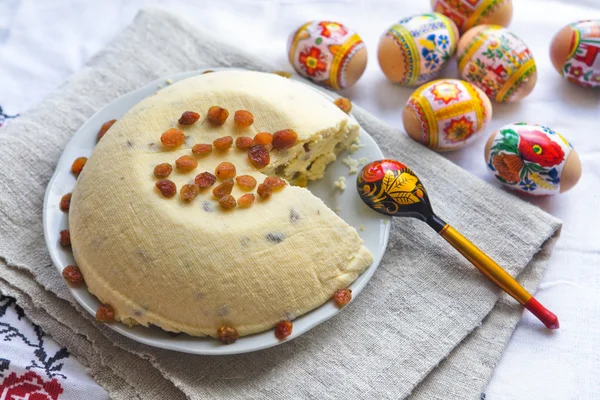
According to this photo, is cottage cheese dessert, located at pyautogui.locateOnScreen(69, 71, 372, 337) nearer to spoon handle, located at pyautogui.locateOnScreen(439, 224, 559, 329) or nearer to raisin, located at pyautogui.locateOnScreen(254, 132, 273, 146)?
raisin, located at pyautogui.locateOnScreen(254, 132, 273, 146)

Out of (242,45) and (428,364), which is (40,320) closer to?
(428,364)

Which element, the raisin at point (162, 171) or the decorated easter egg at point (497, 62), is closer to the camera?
the raisin at point (162, 171)

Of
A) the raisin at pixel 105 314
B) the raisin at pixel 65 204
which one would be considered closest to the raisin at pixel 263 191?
the raisin at pixel 105 314

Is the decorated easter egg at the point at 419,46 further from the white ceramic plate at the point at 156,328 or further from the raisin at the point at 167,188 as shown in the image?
the raisin at the point at 167,188

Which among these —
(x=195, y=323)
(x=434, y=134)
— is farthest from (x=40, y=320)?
(x=434, y=134)

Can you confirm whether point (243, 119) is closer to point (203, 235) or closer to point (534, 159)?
point (203, 235)

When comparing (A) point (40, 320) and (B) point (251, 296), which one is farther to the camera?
(A) point (40, 320)

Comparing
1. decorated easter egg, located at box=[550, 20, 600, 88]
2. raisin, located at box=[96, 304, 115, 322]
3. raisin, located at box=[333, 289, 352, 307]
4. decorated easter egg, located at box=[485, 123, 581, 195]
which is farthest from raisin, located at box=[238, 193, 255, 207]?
decorated easter egg, located at box=[550, 20, 600, 88]
